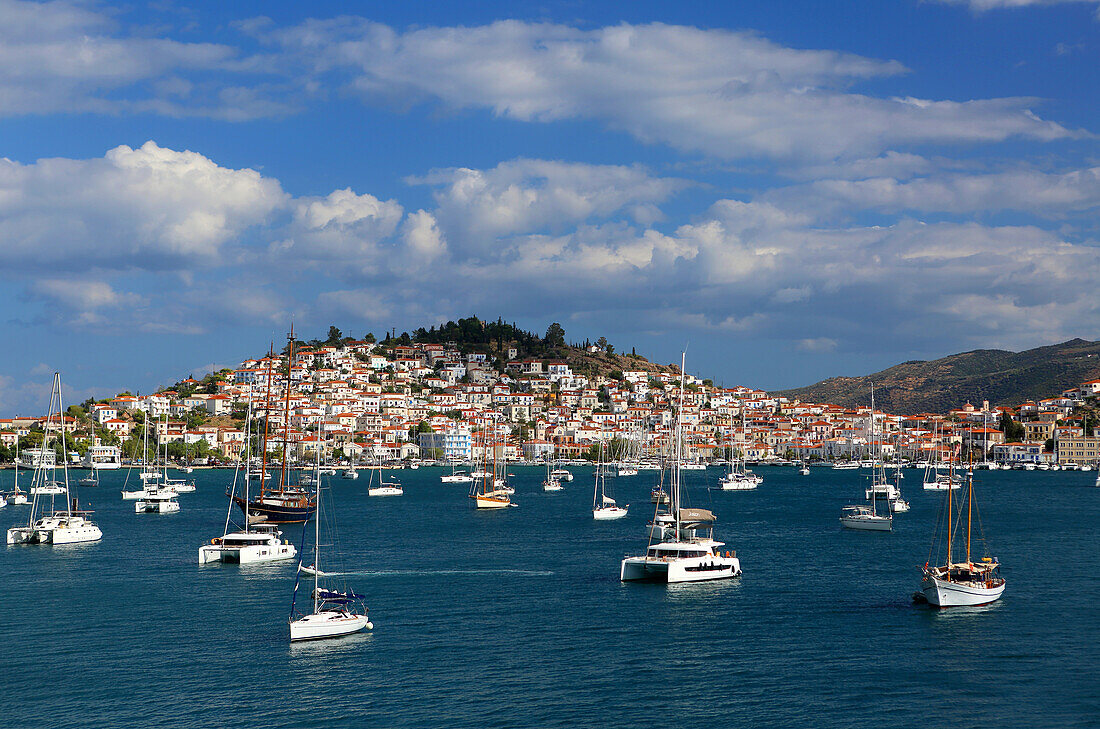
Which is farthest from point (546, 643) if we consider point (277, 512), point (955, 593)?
point (277, 512)

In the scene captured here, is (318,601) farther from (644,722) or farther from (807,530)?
(807,530)

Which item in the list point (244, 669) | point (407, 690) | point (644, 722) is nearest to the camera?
point (644, 722)

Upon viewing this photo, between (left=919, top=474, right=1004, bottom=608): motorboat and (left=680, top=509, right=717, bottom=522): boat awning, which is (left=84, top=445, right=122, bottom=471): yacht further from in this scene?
(left=919, top=474, right=1004, bottom=608): motorboat

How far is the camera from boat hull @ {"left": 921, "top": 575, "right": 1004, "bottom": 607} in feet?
133

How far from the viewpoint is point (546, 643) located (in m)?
35.7

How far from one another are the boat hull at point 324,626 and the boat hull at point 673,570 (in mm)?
15297

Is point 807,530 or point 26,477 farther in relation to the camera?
point 26,477

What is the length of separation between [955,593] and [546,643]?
16.2 meters

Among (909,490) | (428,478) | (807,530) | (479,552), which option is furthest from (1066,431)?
(479,552)

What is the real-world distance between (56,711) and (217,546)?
26714 mm

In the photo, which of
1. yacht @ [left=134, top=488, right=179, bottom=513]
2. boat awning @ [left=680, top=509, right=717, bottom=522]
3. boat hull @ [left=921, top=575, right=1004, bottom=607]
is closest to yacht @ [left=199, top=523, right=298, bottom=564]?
boat awning @ [left=680, top=509, right=717, bottom=522]

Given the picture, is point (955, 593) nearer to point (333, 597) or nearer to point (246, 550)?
point (333, 597)

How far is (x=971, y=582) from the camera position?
1620 inches

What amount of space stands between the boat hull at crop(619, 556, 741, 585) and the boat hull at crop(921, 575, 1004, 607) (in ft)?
33.0
